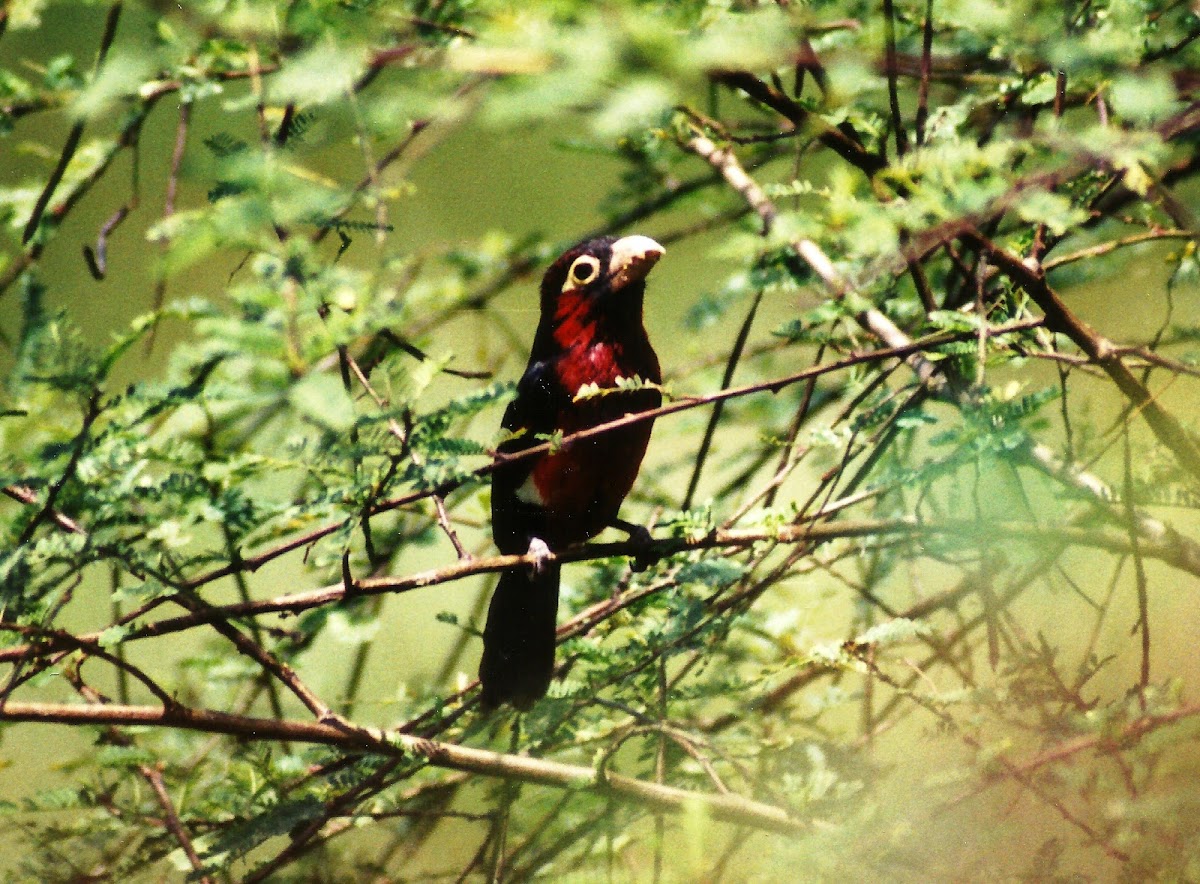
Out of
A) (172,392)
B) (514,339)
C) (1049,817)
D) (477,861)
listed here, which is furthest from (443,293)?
(514,339)

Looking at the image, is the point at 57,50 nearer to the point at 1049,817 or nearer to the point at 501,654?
the point at 501,654

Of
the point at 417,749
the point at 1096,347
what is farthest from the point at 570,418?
the point at 1096,347

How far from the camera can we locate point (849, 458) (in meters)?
2.01

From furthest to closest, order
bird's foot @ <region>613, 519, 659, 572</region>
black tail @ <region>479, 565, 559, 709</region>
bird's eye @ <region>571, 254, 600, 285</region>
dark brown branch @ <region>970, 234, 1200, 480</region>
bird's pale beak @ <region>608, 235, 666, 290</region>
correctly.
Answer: bird's eye @ <region>571, 254, 600, 285</region>
bird's pale beak @ <region>608, 235, 666, 290</region>
black tail @ <region>479, 565, 559, 709</region>
bird's foot @ <region>613, 519, 659, 572</region>
dark brown branch @ <region>970, 234, 1200, 480</region>

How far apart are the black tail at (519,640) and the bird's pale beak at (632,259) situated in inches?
26.9

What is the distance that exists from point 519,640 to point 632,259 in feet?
2.92

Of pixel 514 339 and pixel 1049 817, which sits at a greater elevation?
pixel 514 339

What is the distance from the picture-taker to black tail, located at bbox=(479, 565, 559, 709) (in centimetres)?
251

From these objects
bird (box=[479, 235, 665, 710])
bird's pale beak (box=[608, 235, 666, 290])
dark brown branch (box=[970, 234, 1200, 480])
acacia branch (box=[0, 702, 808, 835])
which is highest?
bird's pale beak (box=[608, 235, 666, 290])

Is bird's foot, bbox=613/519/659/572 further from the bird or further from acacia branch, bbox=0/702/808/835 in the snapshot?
acacia branch, bbox=0/702/808/835

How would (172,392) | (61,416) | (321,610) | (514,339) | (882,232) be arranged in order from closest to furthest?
(882,232) < (172,392) < (61,416) < (321,610) < (514,339)

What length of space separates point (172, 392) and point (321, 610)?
0.77m

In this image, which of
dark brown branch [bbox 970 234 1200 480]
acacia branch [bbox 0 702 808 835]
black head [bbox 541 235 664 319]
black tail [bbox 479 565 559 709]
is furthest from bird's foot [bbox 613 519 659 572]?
dark brown branch [bbox 970 234 1200 480]

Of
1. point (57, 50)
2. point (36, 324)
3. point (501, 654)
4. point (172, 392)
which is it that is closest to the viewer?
point (36, 324)
